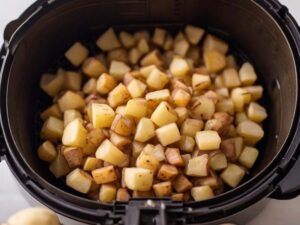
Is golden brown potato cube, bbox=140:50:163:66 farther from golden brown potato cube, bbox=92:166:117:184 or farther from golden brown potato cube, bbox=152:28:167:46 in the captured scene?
golden brown potato cube, bbox=92:166:117:184

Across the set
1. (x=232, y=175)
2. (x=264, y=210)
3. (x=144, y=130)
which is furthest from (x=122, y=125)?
(x=264, y=210)

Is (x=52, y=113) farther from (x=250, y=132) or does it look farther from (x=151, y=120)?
(x=250, y=132)

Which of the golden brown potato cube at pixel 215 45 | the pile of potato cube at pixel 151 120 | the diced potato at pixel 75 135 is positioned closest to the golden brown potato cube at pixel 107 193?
the pile of potato cube at pixel 151 120

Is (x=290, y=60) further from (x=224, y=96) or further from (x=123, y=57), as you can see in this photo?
(x=123, y=57)

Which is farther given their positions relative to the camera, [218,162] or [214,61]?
[214,61]

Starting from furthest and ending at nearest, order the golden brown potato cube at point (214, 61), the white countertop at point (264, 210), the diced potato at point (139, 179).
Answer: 1. the golden brown potato cube at point (214, 61)
2. the white countertop at point (264, 210)
3. the diced potato at point (139, 179)

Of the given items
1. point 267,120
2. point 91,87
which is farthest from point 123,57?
point 267,120

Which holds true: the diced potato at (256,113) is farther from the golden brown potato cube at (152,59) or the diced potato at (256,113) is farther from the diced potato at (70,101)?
the diced potato at (70,101)

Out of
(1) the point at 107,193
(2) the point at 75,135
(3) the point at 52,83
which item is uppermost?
(3) the point at 52,83
